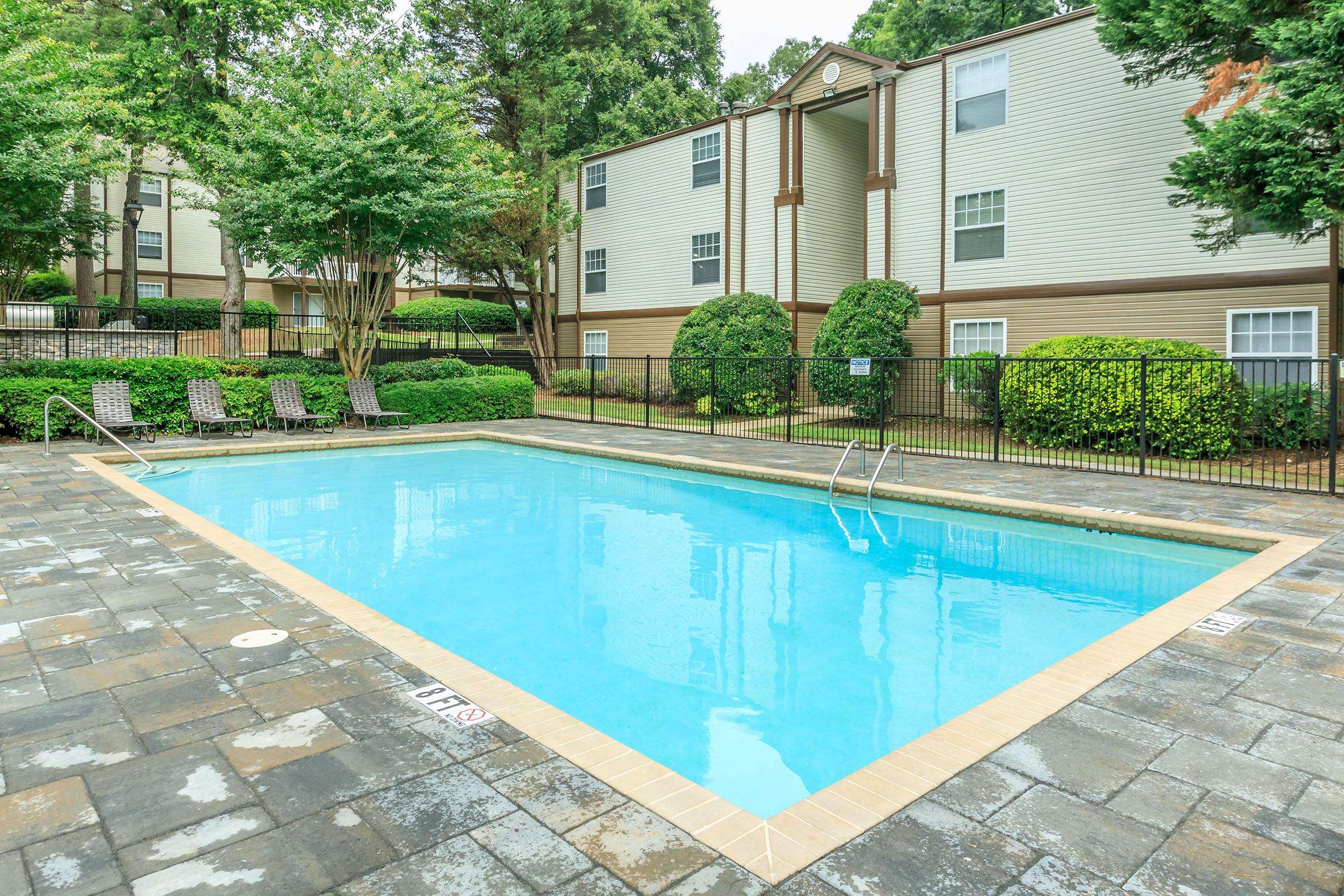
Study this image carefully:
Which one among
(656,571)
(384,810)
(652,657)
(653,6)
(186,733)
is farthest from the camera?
(653,6)

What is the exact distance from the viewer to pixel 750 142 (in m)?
21.6

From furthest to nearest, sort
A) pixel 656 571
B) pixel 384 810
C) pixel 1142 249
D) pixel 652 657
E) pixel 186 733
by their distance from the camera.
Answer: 1. pixel 1142 249
2. pixel 656 571
3. pixel 652 657
4. pixel 186 733
5. pixel 384 810

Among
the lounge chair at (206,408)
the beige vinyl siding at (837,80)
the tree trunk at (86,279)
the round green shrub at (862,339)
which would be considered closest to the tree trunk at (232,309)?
the tree trunk at (86,279)

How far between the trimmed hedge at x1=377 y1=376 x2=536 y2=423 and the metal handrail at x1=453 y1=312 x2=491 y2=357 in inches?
230

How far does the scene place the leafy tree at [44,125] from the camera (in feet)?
50.4

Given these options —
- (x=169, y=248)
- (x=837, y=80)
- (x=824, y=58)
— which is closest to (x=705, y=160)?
(x=824, y=58)

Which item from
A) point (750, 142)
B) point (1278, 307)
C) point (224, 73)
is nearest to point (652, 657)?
point (1278, 307)

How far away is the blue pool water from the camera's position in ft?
14.6

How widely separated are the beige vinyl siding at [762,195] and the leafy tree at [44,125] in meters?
14.1

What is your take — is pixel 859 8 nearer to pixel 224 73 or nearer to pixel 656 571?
pixel 224 73

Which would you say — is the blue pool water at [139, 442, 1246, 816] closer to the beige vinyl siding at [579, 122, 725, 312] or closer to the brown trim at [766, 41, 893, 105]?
the brown trim at [766, 41, 893, 105]

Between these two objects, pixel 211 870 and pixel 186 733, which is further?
pixel 186 733

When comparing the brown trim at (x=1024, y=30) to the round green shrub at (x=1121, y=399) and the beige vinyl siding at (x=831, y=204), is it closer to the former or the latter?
the beige vinyl siding at (x=831, y=204)

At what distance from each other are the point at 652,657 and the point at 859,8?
35727 mm
